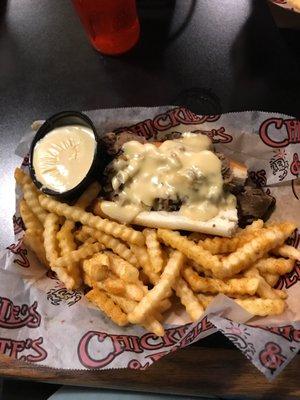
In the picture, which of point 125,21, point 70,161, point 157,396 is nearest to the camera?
point 157,396

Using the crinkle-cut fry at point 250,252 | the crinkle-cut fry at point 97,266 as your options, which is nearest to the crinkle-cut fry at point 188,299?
the crinkle-cut fry at point 250,252

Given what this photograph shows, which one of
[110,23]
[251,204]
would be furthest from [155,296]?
[110,23]

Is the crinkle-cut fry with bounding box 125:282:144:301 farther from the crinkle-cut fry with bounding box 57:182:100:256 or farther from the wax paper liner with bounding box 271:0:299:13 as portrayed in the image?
the wax paper liner with bounding box 271:0:299:13

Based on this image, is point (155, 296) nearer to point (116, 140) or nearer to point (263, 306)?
point (263, 306)

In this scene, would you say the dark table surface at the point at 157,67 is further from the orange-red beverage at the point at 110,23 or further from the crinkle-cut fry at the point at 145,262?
the crinkle-cut fry at the point at 145,262

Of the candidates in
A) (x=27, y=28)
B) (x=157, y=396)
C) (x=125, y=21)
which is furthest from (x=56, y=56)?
(x=157, y=396)

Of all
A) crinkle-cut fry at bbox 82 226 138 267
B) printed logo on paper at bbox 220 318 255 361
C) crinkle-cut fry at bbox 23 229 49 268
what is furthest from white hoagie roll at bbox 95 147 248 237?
printed logo on paper at bbox 220 318 255 361

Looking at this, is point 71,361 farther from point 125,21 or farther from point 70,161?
point 125,21
